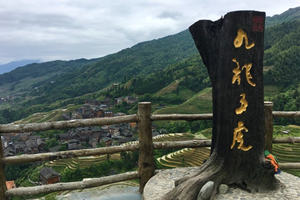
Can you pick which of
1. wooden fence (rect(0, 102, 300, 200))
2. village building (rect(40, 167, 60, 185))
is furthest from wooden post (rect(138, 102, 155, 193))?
village building (rect(40, 167, 60, 185))

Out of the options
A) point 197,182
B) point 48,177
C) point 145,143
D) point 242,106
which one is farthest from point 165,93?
point 197,182

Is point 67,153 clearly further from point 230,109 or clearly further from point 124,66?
point 124,66

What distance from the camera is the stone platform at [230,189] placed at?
8.93 feet

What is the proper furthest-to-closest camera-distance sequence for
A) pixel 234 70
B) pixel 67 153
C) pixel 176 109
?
pixel 176 109
pixel 67 153
pixel 234 70

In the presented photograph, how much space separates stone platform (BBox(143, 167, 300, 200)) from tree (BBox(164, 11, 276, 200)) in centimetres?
10

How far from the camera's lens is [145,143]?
11.8 feet

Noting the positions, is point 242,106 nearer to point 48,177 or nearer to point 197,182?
point 197,182

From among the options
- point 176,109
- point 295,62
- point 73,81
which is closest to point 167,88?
point 176,109

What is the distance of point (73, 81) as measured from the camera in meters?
138

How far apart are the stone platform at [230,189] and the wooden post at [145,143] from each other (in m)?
0.17

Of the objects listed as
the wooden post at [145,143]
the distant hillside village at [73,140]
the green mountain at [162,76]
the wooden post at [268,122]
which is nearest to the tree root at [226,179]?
the wooden post at [145,143]

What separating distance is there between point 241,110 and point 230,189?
94cm

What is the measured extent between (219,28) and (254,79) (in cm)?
78

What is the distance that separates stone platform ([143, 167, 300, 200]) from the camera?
8.93ft
